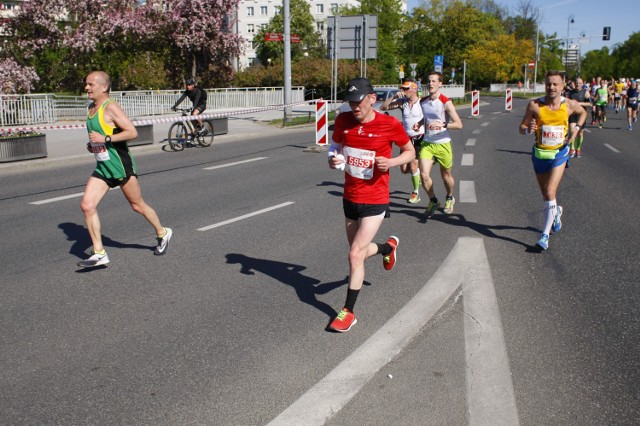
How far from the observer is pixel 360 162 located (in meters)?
4.83

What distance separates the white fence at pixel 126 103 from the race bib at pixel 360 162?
803 inches

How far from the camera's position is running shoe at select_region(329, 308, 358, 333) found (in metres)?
4.63

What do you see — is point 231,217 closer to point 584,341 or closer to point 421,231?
point 421,231

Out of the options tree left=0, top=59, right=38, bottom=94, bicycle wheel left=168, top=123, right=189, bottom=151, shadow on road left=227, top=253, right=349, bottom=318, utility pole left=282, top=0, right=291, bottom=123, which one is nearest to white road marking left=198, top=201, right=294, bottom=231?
shadow on road left=227, top=253, right=349, bottom=318

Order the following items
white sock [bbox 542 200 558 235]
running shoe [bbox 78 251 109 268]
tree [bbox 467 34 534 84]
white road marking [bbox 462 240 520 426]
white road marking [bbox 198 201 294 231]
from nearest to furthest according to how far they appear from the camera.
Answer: white road marking [bbox 462 240 520 426] → running shoe [bbox 78 251 109 268] → white sock [bbox 542 200 558 235] → white road marking [bbox 198 201 294 231] → tree [bbox 467 34 534 84]

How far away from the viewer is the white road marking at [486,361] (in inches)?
137

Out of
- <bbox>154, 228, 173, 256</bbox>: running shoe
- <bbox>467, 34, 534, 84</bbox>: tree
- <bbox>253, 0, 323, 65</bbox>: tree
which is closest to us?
<bbox>154, 228, 173, 256</bbox>: running shoe

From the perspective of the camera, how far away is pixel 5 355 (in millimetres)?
4289

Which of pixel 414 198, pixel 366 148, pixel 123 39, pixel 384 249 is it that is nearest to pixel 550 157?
pixel 384 249

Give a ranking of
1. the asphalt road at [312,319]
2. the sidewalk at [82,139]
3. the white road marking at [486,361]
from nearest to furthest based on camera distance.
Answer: the white road marking at [486,361] < the asphalt road at [312,319] < the sidewalk at [82,139]

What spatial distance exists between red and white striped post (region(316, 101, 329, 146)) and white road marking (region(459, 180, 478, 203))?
5.20 meters

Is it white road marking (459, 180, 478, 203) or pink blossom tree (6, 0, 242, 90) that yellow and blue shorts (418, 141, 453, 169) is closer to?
white road marking (459, 180, 478, 203)

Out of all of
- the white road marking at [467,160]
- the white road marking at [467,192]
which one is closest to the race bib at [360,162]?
the white road marking at [467,192]

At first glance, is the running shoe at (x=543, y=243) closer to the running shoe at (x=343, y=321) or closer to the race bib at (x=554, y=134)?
the race bib at (x=554, y=134)
